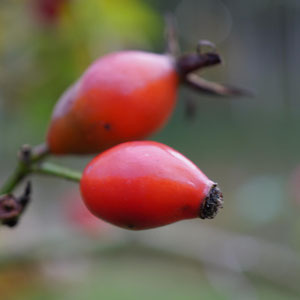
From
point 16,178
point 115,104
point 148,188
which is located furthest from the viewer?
point 16,178

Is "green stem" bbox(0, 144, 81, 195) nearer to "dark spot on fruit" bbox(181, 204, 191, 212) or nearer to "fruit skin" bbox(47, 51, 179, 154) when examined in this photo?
"fruit skin" bbox(47, 51, 179, 154)

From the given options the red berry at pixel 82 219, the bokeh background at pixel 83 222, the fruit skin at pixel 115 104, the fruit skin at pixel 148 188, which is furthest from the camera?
the red berry at pixel 82 219

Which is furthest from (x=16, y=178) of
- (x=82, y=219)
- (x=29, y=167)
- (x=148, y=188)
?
(x=82, y=219)

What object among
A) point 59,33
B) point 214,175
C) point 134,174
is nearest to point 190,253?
point 59,33

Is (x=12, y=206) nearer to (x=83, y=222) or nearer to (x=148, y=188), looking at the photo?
(x=148, y=188)

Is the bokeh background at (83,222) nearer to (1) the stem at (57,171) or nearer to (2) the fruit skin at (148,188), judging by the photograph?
(1) the stem at (57,171)

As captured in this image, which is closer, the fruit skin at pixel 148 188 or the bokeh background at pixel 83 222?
the fruit skin at pixel 148 188

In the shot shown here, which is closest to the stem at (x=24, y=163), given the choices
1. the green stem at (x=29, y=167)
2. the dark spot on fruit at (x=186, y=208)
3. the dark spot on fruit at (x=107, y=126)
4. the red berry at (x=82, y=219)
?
the green stem at (x=29, y=167)
